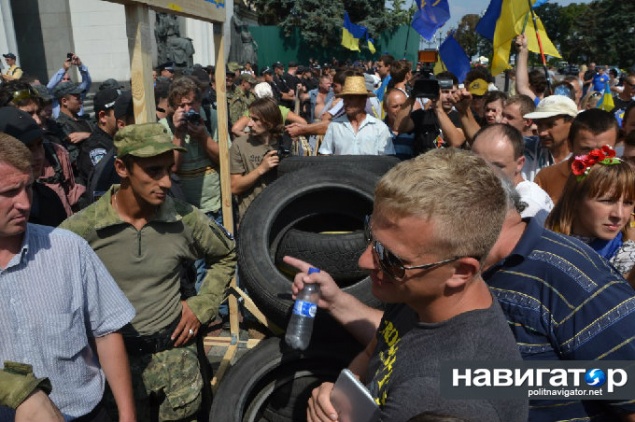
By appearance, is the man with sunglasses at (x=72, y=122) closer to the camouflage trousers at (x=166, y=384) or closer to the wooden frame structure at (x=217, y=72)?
the wooden frame structure at (x=217, y=72)

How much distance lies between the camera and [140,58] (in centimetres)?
266

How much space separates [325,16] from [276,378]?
33250 millimetres

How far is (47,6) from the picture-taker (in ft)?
50.2

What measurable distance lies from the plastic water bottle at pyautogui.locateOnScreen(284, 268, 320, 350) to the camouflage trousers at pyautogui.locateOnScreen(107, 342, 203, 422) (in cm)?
72

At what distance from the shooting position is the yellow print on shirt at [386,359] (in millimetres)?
1390

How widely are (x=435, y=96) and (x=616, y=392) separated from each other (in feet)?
12.5

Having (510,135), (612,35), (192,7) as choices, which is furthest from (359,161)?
(612,35)

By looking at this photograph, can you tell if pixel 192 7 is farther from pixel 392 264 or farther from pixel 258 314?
pixel 392 264

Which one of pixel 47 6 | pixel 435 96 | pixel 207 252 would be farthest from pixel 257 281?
pixel 47 6

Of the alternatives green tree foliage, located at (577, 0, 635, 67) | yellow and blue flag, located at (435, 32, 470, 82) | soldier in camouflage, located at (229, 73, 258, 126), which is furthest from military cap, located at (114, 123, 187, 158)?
green tree foliage, located at (577, 0, 635, 67)

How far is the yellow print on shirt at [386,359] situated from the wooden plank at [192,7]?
6.71ft

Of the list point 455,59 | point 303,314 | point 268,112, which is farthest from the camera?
point 455,59

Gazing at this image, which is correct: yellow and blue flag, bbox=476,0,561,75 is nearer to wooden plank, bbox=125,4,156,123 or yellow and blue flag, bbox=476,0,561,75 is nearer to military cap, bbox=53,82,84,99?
wooden plank, bbox=125,4,156,123

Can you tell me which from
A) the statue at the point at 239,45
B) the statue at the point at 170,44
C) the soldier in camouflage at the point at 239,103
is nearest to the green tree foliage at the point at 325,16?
the statue at the point at 239,45
